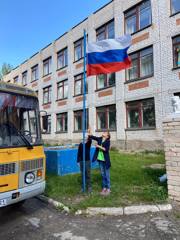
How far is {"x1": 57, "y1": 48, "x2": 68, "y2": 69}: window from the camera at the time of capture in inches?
944

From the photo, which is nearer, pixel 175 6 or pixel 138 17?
pixel 175 6

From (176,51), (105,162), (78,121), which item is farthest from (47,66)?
(105,162)

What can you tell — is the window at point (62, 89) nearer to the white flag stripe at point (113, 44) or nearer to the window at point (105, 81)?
the window at point (105, 81)

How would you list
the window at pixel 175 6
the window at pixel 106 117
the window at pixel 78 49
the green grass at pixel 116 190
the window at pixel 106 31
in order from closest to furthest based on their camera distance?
the green grass at pixel 116 190, the window at pixel 175 6, the window at pixel 106 117, the window at pixel 106 31, the window at pixel 78 49

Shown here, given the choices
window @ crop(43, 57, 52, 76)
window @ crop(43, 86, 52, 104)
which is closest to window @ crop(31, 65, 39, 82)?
window @ crop(43, 57, 52, 76)

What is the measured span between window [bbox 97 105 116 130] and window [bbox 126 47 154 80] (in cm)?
288

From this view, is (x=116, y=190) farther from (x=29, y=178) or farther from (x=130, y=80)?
(x=130, y=80)

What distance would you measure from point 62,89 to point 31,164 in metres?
19.9

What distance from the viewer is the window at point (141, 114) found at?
15.3 m

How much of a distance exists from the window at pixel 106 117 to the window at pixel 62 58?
25.1 ft

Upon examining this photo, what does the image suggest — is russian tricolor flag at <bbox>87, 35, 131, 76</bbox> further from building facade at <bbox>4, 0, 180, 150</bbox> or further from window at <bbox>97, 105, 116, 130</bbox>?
window at <bbox>97, 105, 116, 130</bbox>

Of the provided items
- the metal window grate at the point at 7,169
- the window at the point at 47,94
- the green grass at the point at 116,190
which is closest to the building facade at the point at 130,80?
the window at the point at 47,94

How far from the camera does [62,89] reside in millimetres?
24188

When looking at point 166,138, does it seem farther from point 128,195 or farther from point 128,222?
point 128,222
